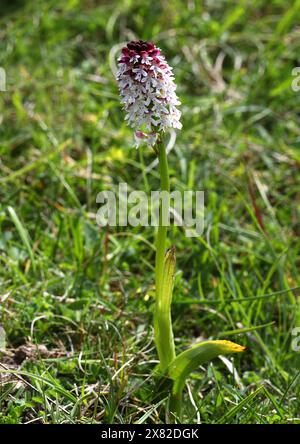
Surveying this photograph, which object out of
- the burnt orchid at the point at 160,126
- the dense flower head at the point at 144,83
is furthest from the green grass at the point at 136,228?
the dense flower head at the point at 144,83

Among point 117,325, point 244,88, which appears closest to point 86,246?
point 117,325

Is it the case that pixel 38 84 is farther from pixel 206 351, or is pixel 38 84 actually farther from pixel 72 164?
pixel 206 351

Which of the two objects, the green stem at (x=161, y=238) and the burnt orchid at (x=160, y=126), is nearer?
the burnt orchid at (x=160, y=126)

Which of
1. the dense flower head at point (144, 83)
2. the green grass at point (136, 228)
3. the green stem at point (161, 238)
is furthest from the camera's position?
the green grass at point (136, 228)

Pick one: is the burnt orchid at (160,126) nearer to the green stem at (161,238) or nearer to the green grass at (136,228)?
the green stem at (161,238)

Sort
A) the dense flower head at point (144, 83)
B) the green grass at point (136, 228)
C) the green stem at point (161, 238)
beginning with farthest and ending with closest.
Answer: the green grass at point (136, 228) < the green stem at point (161, 238) < the dense flower head at point (144, 83)

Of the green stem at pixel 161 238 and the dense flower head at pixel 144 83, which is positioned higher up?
the dense flower head at pixel 144 83

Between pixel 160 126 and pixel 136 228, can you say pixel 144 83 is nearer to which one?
pixel 160 126
